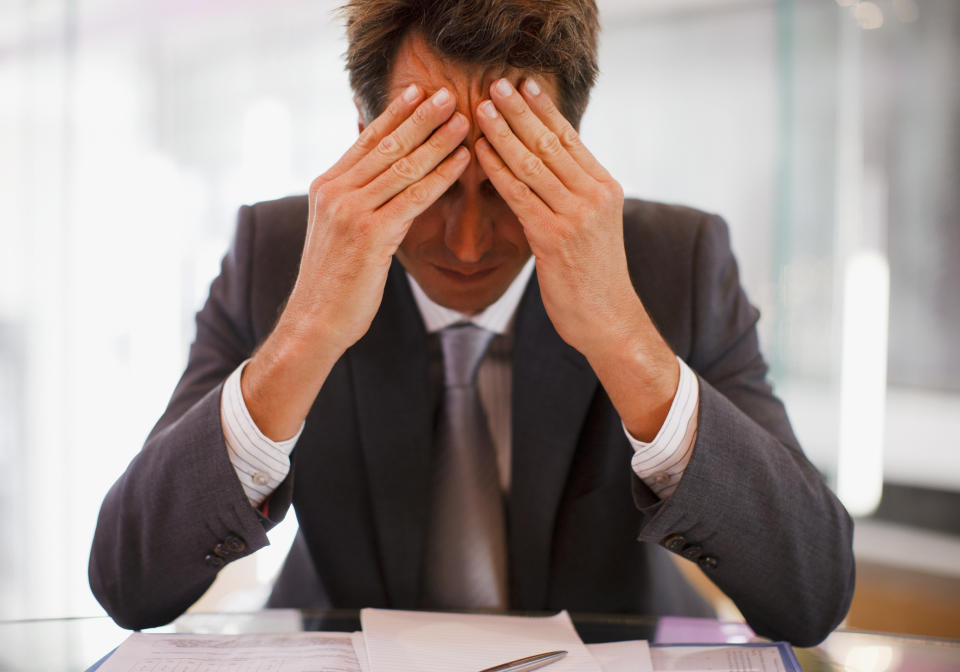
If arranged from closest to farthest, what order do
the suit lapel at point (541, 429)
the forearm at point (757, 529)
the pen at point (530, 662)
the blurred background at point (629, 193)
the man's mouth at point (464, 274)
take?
the pen at point (530, 662) → the forearm at point (757, 529) → the man's mouth at point (464, 274) → the suit lapel at point (541, 429) → the blurred background at point (629, 193)

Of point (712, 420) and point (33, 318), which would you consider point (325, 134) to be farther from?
point (712, 420)

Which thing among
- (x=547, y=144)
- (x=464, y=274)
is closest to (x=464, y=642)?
(x=464, y=274)

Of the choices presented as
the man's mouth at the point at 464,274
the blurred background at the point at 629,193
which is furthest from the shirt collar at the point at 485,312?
the blurred background at the point at 629,193

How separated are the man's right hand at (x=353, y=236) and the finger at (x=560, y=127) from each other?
89 mm

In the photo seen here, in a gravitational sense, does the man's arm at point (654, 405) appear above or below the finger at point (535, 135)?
below

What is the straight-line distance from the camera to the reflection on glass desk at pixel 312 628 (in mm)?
819

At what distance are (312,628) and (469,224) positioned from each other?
0.52 metres

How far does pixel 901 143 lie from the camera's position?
2242 millimetres

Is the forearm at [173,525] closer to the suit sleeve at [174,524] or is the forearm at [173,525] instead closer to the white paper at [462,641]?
the suit sleeve at [174,524]

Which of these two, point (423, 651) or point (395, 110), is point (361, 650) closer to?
point (423, 651)

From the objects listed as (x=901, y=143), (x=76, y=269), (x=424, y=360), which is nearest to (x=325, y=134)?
(x=76, y=269)

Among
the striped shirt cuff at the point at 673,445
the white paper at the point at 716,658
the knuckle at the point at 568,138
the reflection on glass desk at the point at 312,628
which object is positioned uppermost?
the knuckle at the point at 568,138

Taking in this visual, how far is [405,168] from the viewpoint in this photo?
32.5 inches

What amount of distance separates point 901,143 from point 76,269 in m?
2.69
